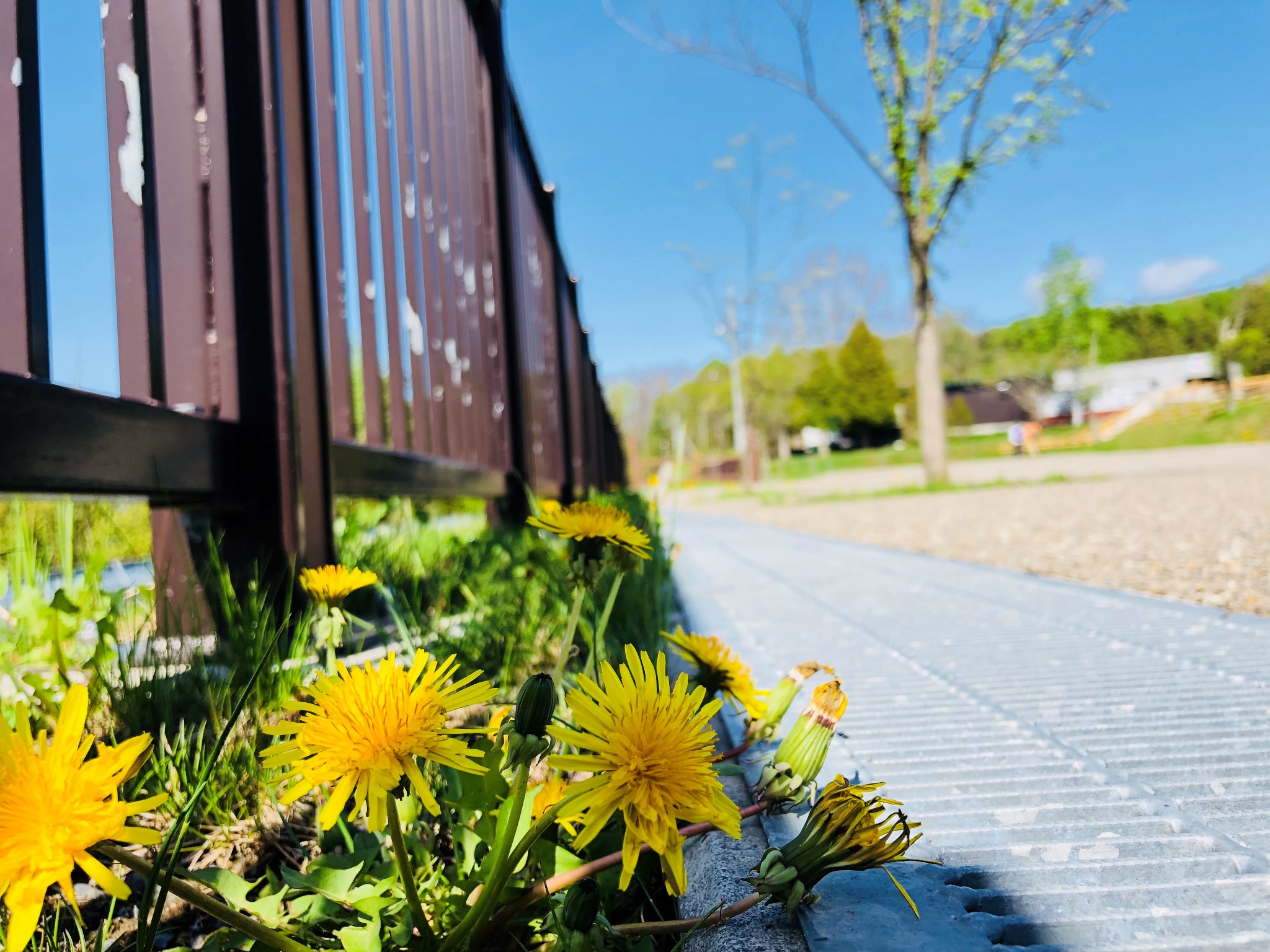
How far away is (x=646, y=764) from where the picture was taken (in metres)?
0.48

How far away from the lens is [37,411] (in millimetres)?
782

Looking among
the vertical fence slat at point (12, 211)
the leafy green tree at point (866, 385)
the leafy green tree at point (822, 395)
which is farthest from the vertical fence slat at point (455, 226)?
the leafy green tree at point (866, 385)

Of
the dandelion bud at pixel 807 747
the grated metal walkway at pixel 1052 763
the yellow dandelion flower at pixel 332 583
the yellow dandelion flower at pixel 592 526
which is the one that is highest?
the yellow dandelion flower at pixel 592 526

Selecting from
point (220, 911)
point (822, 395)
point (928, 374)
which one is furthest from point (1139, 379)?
point (220, 911)

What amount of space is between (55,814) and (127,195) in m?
0.94

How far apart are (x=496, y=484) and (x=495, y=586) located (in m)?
1.49

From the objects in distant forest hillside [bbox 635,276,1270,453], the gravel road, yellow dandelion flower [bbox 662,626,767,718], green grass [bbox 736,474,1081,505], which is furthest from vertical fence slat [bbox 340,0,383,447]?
distant forest hillside [bbox 635,276,1270,453]

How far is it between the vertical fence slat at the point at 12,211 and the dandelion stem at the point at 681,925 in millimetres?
797

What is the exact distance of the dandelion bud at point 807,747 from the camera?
0.65 m

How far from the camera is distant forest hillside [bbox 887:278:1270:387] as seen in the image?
1423 inches

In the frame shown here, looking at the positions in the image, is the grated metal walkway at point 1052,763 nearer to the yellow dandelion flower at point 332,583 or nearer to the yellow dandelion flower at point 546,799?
the yellow dandelion flower at point 546,799

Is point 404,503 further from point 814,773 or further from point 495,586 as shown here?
point 814,773

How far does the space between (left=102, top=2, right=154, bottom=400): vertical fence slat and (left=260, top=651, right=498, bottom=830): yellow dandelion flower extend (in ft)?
2.48

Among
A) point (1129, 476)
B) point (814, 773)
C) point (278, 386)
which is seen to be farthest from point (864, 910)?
point (1129, 476)
